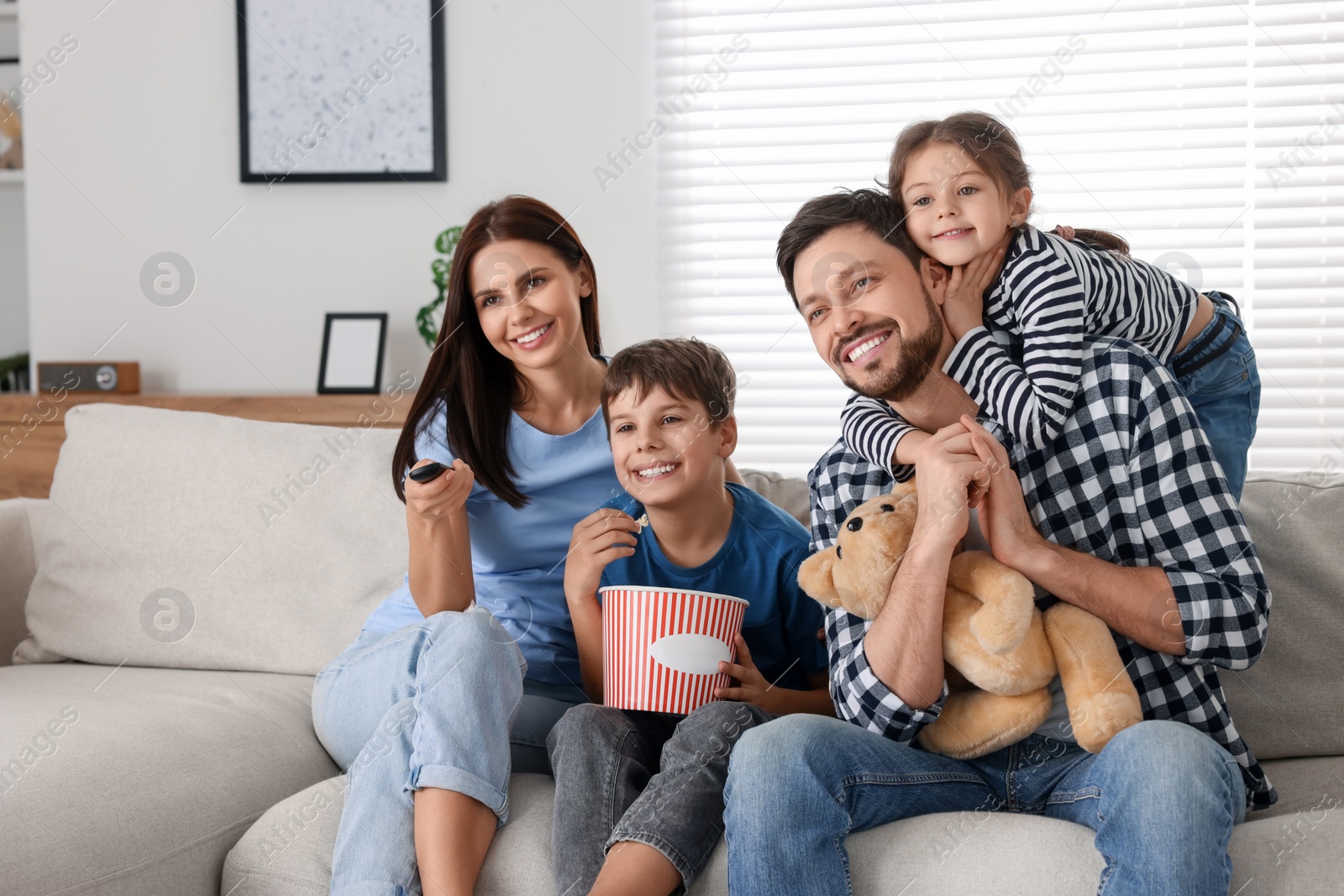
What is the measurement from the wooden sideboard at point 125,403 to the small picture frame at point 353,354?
102 millimetres

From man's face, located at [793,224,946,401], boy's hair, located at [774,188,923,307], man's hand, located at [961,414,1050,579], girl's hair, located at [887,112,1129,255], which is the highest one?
girl's hair, located at [887,112,1129,255]

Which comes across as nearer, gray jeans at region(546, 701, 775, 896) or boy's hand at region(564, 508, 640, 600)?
gray jeans at region(546, 701, 775, 896)

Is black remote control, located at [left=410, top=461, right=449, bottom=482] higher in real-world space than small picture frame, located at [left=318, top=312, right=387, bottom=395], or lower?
lower

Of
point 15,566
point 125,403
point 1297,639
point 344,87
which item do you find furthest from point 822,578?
point 344,87

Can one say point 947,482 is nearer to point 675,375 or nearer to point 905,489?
point 905,489

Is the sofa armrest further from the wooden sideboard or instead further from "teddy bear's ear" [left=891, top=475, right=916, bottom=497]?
"teddy bear's ear" [left=891, top=475, right=916, bottom=497]

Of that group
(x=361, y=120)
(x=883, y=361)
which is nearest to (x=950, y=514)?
(x=883, y=361)

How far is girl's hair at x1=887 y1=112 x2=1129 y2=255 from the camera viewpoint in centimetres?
126

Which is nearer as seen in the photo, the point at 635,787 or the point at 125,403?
the point at 635,787

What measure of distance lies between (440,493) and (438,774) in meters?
0.41

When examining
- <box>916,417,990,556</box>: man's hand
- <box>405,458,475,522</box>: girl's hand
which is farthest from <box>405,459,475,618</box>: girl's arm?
<box>916,417,990,556</box>: man's hand

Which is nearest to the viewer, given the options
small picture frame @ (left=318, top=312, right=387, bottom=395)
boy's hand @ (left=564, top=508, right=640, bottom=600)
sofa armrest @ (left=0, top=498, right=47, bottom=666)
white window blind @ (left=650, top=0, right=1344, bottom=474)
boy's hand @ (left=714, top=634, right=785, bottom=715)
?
boy's hand @ (left=714, top=634, right=785, bottom=715)

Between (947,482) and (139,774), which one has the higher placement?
(947,482)

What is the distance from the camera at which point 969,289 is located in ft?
4.17
